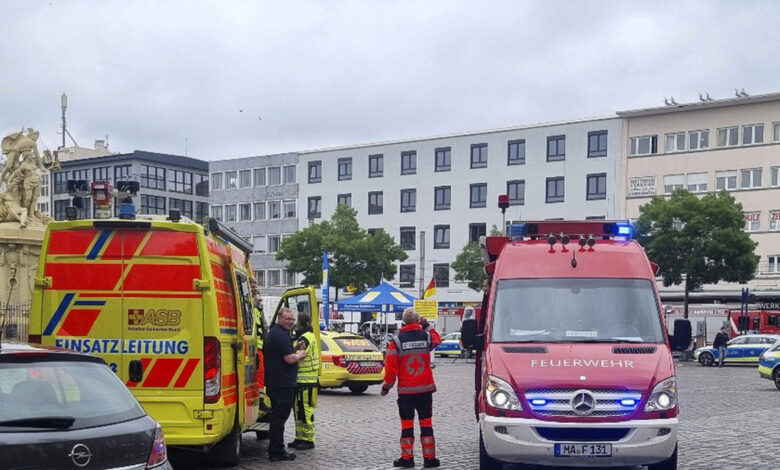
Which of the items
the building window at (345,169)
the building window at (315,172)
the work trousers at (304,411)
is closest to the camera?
the work trousers at (304,411)

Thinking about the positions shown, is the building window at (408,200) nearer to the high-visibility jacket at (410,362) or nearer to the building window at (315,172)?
the building window at (315,172)

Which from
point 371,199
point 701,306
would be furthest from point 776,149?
point 371,199

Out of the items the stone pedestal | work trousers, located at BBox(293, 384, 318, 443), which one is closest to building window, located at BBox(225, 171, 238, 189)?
the stone pedestal

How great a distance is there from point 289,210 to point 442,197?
14788 millimetres

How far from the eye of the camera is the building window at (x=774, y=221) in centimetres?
6619

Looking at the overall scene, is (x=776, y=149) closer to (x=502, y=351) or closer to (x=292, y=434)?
(x=292, y=434)

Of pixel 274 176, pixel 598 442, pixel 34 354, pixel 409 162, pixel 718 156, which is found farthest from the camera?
pixel 274 176

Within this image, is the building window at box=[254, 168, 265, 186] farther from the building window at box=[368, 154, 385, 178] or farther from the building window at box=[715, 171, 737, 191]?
the building window at box=[715, 171, 737, 191]

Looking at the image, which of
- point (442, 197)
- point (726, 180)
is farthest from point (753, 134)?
point (442, 197)

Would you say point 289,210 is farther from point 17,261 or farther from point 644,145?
point 17,261

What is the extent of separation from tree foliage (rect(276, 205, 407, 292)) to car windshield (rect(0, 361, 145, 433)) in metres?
60.8

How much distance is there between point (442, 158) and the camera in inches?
3162

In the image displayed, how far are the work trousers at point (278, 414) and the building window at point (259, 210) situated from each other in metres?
78.7

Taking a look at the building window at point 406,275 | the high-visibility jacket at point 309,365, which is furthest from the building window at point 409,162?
the high-visibility jacket at point 309,365
